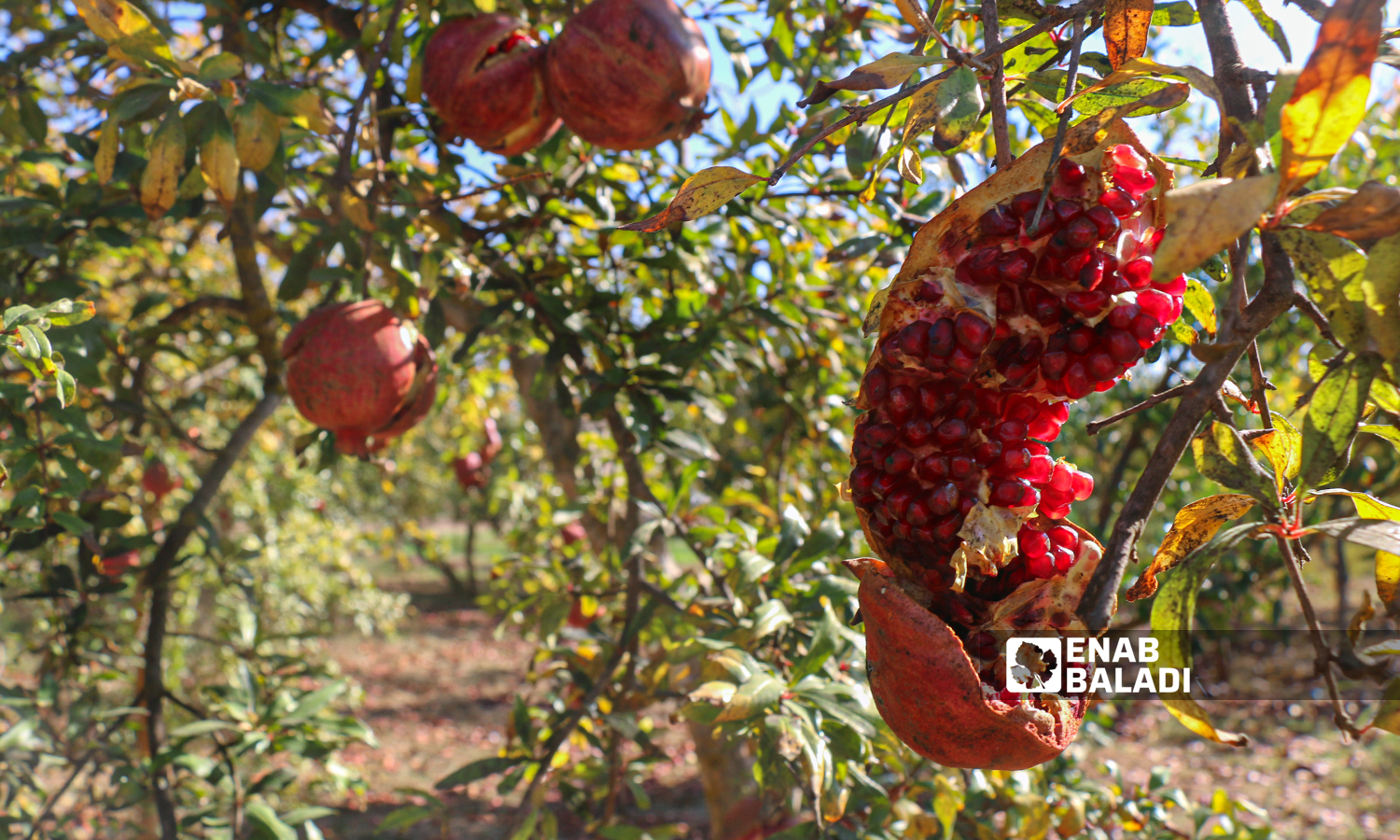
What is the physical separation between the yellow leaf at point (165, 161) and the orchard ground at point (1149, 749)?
1.54 meters

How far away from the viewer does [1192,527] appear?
57cm

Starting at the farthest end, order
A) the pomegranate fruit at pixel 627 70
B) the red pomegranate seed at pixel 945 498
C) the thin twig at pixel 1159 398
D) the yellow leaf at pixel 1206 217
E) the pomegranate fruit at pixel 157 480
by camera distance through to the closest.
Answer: the pomegranate fruit at pixel 157 480
the pomegranate fruit at pixel 627 70
the red pomegranate seed at pixel 945 498
the thin twig at pixel 1159 398
the yellow leaf at pixel 1206 217

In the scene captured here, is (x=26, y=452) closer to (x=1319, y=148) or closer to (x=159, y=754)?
(x=159, y=754)

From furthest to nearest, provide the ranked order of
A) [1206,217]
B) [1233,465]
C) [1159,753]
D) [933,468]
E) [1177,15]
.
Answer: [1159,753] < [1177,15] < [933,468] < [1233,465] < [1206,217]

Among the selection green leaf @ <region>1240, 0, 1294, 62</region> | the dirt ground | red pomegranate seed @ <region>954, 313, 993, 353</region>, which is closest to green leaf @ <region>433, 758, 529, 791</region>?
red pomegranate seed @ <region>954, 313, 993, 353</region>

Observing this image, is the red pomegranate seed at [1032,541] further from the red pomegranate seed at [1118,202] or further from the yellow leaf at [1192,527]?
the red pomegranate seed at [1118,202]

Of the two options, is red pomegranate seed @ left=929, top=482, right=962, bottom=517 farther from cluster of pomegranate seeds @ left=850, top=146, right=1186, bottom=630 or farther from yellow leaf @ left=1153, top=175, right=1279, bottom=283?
yellow leaf @ left=1153, top=175, right=1279, bottom=283

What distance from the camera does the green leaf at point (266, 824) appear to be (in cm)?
157

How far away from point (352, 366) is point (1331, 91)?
1.13 m

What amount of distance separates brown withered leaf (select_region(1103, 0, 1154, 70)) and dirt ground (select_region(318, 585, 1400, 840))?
6.07ft

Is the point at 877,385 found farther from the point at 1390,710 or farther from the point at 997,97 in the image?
the point at 1390,710

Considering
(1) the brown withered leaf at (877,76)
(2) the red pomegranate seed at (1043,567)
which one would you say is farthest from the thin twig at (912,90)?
(2) the red pomegranate seed at (1043,567)

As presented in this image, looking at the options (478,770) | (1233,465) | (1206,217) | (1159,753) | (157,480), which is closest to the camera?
(1206,217)

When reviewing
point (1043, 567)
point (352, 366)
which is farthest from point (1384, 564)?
point (352, 366)
